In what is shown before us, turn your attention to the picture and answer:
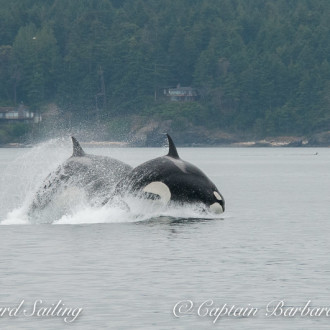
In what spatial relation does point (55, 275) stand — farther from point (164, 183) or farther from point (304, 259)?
point (164, 183)

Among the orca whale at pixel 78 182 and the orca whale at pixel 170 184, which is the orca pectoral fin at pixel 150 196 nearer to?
the orca whale at pixel 170 184

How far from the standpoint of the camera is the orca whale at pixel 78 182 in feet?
110

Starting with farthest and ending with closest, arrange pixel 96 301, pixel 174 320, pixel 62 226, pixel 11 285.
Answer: pixel 62 226 < pixel 11 285 < pixel 96 301 < pixel 174 320

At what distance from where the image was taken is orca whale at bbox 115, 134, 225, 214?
32719mm

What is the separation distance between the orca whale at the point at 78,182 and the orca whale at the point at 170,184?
1.02 m

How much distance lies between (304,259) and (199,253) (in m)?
2.81

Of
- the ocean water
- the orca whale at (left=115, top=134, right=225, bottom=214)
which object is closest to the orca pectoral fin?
the orca whale at (left=115, top=134, right=225, bottom=214)

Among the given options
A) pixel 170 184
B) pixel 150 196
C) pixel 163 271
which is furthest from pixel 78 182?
pixel 163 271

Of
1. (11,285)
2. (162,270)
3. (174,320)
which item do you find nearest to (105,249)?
(162,270)

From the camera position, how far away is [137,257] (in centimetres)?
2736

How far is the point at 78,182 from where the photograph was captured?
3375cm

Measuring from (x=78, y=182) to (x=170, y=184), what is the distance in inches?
122

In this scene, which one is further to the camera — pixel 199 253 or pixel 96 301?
pixel 199 253

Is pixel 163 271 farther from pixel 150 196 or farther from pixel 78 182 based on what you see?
pixel 78 182
